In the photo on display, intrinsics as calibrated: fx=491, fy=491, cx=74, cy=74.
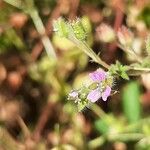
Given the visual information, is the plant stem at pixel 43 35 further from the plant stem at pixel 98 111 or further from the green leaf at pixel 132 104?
the green leaf at pixel 132 104

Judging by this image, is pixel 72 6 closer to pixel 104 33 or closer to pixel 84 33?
pixel 104 33

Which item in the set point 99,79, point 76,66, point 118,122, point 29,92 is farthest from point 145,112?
point 99,79

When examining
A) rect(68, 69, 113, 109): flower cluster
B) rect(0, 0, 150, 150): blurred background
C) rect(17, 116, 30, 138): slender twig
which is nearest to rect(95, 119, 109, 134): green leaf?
rect(0, 0, 150, 150): blurred background

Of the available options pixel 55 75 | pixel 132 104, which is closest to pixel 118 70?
pixel 132 104

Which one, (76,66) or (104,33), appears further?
(76,66)

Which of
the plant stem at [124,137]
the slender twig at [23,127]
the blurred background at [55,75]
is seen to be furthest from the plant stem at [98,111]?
the slender twig at [23,127]

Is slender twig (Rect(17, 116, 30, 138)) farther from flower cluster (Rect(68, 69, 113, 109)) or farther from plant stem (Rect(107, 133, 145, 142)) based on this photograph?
flower cluster (Rect(68, 69, 113, 109))
